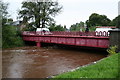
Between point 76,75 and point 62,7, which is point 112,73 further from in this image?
point 62,7

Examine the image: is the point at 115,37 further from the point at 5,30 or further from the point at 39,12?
the point at 39,12

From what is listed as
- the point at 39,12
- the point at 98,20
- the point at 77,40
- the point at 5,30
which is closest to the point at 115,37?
the point at 77,40

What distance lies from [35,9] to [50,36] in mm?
16348

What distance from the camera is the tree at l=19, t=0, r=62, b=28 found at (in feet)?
145

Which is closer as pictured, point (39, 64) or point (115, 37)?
point (39, 64)

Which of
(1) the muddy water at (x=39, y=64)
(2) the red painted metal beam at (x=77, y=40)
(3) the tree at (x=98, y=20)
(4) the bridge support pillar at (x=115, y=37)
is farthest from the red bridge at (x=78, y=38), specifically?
(3) the tree at (x=98, y=20)

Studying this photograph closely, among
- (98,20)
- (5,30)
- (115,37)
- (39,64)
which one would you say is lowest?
(39,64)

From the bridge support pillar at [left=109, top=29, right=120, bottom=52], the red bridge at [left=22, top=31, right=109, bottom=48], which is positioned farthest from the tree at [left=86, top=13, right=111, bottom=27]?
the bridge support pillar at [left=109, top=29, right=120, bottom=52]

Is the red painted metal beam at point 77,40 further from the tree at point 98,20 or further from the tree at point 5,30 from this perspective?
the tree at point 98,20

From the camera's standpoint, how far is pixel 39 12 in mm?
45344

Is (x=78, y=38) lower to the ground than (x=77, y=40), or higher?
higher

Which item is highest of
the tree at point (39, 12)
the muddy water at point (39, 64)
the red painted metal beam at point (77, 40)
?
the tree at point (39, 12)

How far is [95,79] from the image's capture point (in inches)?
244

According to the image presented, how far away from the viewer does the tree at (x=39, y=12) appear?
44.3 m
